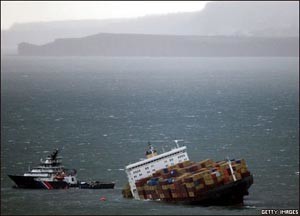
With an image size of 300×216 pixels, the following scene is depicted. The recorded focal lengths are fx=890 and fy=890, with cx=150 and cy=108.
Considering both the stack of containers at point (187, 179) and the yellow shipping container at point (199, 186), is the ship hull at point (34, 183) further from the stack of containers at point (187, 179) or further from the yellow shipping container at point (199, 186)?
the yellow shipping container at point (199, 186)

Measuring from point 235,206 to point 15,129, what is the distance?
55.1 m

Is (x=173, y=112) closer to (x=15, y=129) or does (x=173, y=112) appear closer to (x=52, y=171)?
(x=15, y=129)

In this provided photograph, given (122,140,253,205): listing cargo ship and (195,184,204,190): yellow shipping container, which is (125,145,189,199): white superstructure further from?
(195,184,204,190): yellow shipping container

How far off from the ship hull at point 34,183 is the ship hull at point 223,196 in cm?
1253

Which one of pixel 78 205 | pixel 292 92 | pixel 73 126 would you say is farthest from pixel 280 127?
pixel 292 92

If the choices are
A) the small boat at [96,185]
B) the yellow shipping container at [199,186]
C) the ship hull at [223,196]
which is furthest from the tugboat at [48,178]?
the yellow shipping container at [199,186]

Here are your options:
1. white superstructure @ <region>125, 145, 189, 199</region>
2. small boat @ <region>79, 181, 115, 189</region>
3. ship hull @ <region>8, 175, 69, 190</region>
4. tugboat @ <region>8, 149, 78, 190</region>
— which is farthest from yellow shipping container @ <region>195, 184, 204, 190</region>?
ship hull @ <region>8, 175, 69, 190</region>

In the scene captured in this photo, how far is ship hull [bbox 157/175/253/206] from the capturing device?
70.2 m

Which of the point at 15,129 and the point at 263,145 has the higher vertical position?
the point at 15,129

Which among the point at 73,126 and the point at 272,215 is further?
the point at 73,126

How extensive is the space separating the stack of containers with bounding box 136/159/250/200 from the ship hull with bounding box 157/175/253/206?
297 millimetres

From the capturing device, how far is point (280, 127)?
12019 cm

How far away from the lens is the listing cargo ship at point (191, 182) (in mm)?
70312

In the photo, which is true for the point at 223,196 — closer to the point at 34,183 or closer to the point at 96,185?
the point at 96,185
